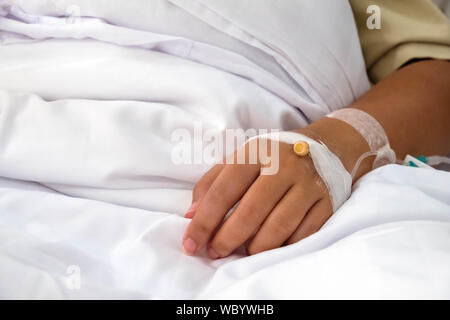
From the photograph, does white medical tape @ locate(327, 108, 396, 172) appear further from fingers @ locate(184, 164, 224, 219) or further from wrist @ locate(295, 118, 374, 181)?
fingers @ locate(184, 164, 224, 219)

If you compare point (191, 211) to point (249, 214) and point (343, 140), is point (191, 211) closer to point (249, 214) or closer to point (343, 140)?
point (249, 214)

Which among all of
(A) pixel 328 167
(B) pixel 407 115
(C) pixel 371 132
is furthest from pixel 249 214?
(B) pixel 407 115

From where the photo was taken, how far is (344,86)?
844 millimetres

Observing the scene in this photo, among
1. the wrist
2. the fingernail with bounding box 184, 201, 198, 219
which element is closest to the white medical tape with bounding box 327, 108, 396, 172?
the wrist

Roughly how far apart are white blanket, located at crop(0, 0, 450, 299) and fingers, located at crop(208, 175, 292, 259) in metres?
0.02

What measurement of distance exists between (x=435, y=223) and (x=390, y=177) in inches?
4.8

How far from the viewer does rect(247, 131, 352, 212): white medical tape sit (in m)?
0.62

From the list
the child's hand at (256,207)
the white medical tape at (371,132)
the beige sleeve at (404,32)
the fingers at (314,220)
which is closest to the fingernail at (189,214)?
the child's hand at (256,207)

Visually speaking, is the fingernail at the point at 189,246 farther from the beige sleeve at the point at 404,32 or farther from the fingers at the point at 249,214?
the beige sleeve at the point at 404,32

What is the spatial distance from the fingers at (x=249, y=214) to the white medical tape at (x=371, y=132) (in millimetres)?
206

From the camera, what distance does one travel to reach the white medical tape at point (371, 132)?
74 centimetres

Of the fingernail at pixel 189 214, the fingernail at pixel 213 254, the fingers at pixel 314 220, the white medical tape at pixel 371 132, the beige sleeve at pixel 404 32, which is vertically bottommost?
the fingernail at pixel 213 254

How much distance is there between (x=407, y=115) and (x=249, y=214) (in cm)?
40
